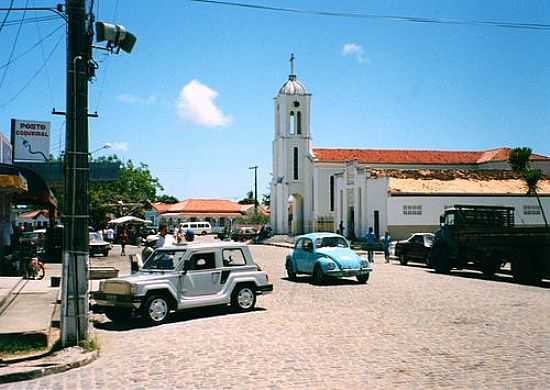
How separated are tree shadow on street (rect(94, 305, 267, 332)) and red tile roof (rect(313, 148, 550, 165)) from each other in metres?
51.2

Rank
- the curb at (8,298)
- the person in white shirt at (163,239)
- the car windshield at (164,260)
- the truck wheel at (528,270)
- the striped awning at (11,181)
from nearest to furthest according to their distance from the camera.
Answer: the car windshield at (164,260), the curb at (8,298), the striped awning at (11,181), the person in white shirt at (163,239), the truck wheel at (528,270)

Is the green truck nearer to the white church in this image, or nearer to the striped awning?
the striped awning

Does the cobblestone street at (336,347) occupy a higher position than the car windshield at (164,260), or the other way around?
the car windshield at (164,260)

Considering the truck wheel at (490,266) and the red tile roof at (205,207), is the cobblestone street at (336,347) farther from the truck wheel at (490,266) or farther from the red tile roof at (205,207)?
the red tile roof at (205,207)

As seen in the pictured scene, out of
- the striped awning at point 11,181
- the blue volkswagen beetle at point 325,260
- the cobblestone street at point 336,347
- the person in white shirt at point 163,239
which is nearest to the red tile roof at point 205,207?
the blue volkswagen beetle at point 325,260

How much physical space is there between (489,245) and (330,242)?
Result: 5.76 metres

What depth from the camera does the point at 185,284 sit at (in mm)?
13398

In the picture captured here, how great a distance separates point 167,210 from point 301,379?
329ft

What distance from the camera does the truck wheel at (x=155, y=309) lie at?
1272cm

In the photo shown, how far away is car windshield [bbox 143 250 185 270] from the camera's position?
1350 cm

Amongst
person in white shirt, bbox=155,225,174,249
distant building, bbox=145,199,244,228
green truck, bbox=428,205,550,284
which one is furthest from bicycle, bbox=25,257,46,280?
distant building, bbox=145,199,244,228

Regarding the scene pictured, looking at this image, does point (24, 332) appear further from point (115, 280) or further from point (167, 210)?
point (167, 210)

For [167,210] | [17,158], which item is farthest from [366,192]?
[167,210]

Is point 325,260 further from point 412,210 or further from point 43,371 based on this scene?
point 412,210
